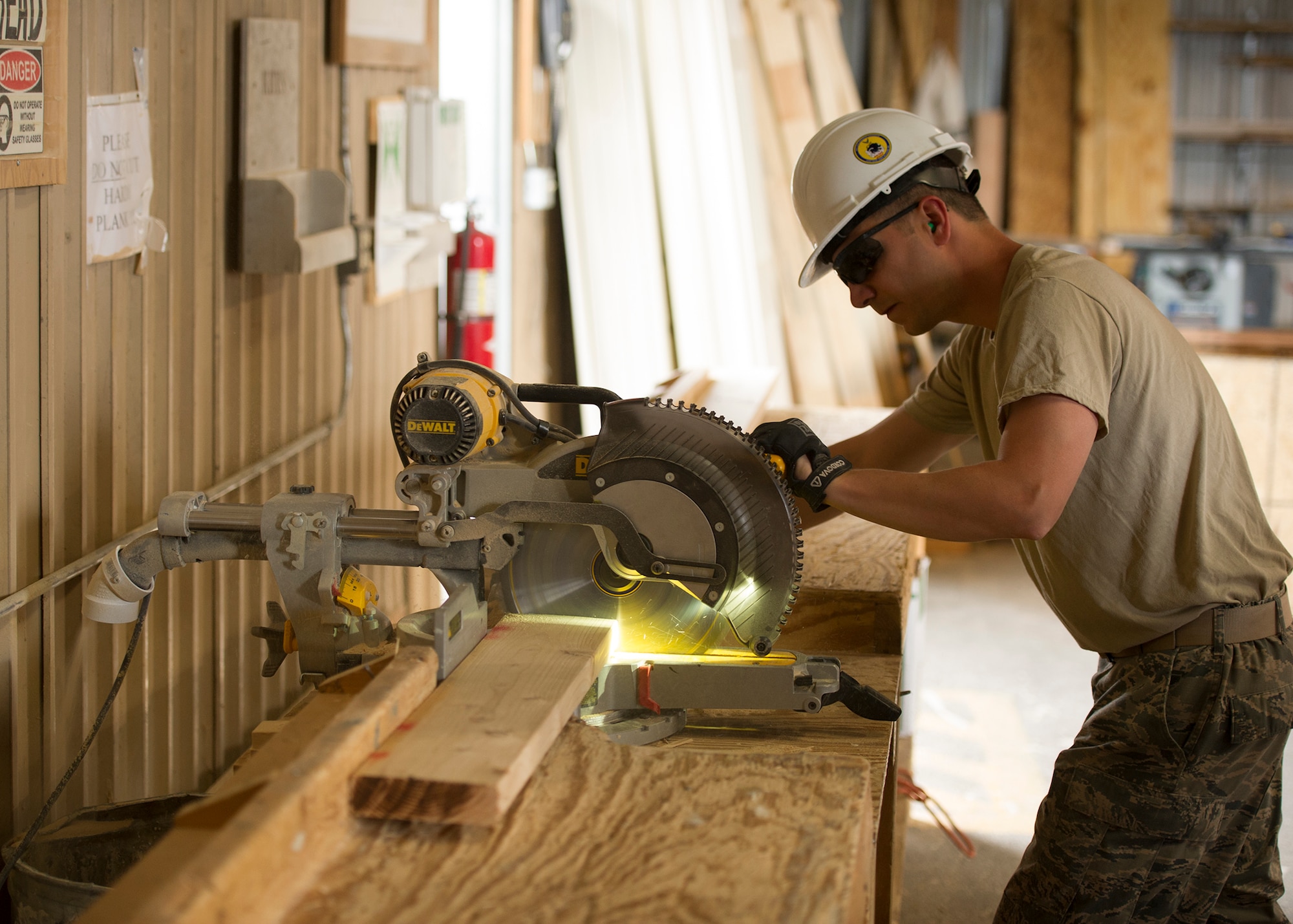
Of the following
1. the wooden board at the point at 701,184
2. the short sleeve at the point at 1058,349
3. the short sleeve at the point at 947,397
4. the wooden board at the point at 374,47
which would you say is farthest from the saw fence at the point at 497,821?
the wooden board at the point at 701,184

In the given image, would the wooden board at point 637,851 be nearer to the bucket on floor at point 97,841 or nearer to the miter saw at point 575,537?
the miter saw at point 575,537

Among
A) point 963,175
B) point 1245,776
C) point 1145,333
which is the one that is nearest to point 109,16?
point 963,175

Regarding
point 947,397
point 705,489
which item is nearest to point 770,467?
point 705,489

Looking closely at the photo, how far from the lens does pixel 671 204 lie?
176 inches

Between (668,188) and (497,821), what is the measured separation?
361cm

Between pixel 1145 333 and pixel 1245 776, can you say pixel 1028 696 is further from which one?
pixel 1145 333

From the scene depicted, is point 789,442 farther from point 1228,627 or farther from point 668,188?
point 668,188

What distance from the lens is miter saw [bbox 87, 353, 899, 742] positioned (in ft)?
4.94

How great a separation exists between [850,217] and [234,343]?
130 cm

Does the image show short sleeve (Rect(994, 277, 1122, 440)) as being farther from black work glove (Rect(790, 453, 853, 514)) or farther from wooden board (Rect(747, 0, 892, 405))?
wooden board (Rect(747, 0, 892, 405))

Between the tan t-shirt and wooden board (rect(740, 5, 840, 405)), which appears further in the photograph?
wooden board (rect(740, 5, 840, 405))

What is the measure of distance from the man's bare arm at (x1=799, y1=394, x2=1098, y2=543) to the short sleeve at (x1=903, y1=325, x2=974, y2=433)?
455 millimetres

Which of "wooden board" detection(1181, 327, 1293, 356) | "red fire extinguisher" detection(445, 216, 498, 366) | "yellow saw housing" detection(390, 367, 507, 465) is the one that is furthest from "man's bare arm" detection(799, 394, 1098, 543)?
"wooden board" detection(1181, 327, 1293, 356)

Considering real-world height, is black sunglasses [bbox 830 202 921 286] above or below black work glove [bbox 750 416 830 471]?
above
